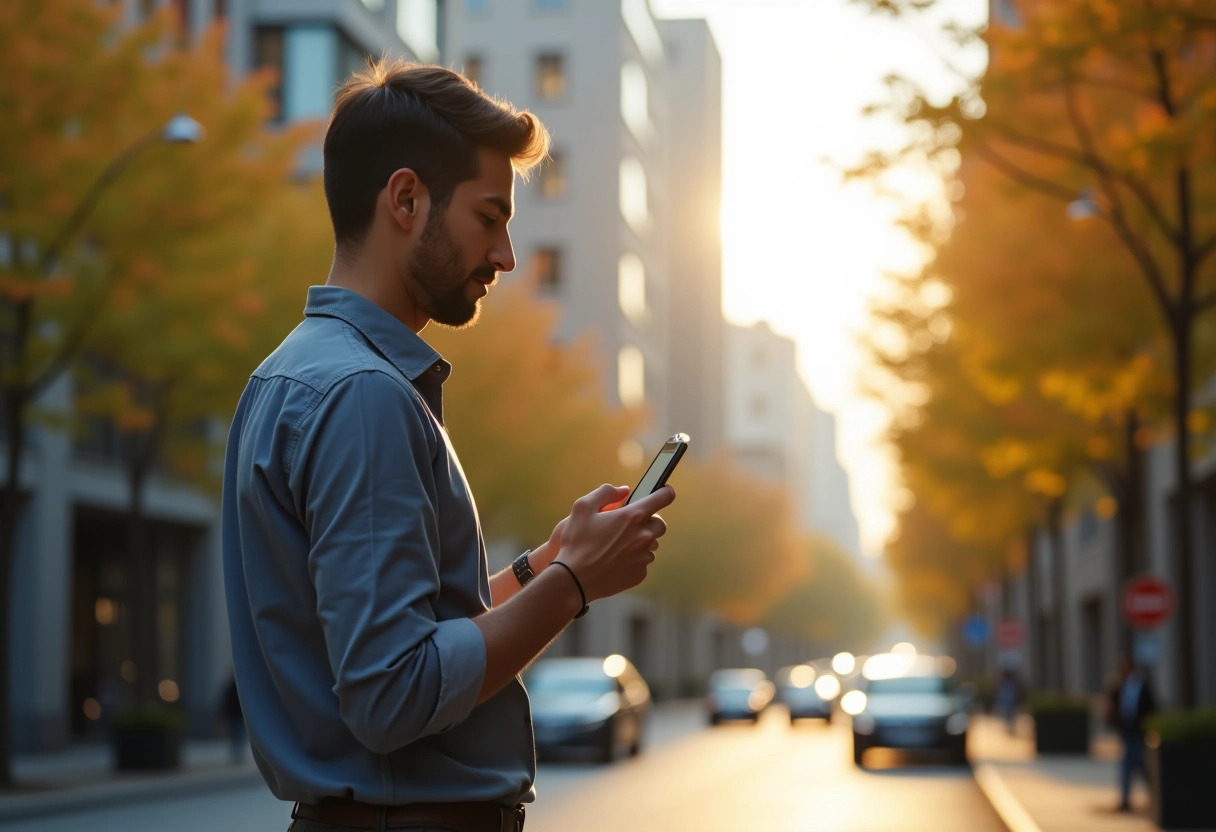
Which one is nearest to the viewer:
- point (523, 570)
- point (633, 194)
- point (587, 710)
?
point (523, 570)

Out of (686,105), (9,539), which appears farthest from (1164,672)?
(686,105)

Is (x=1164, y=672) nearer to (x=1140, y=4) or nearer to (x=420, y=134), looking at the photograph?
(x=1140, y=4)

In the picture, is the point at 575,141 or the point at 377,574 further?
the point at 575,141

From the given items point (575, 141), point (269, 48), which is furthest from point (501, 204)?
point (575, 141)

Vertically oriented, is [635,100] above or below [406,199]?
above

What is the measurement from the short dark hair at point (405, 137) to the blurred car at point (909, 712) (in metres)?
27.2

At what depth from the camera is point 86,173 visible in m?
21.5

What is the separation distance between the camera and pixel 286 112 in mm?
43375

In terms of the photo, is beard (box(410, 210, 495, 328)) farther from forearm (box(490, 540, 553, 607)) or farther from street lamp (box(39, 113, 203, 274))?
street lamp (box(39, 113, 203, 274))

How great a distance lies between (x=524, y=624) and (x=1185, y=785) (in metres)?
14.5

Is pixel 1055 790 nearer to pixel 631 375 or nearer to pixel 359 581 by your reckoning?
pixel 359 581

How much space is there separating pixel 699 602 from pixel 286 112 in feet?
132

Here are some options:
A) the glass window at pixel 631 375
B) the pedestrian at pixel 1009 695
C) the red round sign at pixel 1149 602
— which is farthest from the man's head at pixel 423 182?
the glass window at pixel 631 375

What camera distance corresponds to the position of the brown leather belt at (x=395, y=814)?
2455 mm
